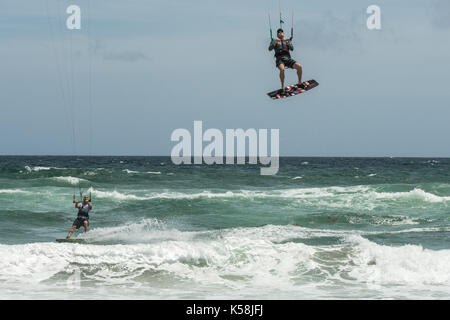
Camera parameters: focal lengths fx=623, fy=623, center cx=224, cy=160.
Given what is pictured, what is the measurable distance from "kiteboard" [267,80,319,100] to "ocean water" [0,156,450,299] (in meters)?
3.77

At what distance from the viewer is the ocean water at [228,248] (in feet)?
40.2

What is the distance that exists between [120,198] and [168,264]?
15.8 m

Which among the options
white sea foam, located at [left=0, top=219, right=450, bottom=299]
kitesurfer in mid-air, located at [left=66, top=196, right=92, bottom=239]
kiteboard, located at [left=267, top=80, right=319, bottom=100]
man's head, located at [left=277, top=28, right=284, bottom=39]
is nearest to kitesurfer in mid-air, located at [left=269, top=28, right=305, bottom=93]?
man's head, located at [left=277, top=28, right=284, bottom=39]

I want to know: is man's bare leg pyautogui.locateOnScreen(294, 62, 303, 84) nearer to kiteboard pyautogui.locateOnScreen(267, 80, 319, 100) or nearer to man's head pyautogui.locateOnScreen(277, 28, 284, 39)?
kiteboard pyautogui.locateOnScreen(267, 80, 319, 100)

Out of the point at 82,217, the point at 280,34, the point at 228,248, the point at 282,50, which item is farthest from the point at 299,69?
the point at 82,217

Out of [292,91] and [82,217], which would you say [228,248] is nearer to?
[292,91]

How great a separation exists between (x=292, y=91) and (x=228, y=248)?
4.22 m

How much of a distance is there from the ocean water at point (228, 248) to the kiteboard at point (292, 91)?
377cm

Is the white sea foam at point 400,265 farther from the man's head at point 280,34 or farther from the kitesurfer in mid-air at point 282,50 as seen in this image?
the man's head at point 280,34

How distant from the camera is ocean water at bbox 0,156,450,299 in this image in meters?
12.2

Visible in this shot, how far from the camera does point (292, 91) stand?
544 inches

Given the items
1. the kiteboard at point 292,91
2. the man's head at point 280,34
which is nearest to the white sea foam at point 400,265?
the kiteboard at point 292,91
